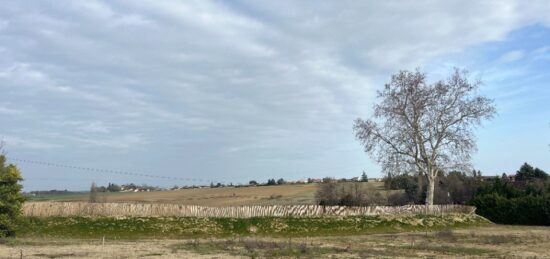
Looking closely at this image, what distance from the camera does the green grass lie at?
123ft

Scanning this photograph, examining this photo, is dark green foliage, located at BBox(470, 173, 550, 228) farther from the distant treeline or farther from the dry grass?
the dry grass

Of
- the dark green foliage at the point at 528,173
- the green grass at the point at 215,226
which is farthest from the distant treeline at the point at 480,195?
the green grass at the point at 215,226

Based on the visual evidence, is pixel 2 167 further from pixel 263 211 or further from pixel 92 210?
pixel 263 211

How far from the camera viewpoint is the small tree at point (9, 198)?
29953mm

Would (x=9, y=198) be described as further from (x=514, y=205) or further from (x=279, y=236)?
(x=514, y=205)

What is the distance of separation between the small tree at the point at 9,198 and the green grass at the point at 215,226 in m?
4.75

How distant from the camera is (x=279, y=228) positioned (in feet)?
129

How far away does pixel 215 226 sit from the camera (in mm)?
Answer: 39781

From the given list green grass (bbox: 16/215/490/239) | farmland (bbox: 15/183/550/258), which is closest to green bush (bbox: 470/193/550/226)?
farmland (bbox: 15/183/550/258)

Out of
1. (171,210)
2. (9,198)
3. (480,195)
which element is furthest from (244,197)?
(9,198)

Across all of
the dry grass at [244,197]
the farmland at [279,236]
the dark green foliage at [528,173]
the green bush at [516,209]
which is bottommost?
the farmland at [279,236]

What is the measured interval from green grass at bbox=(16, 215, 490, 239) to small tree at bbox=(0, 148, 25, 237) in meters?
4.75

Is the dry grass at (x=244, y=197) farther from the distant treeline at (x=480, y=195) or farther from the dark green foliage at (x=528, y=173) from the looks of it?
the dark green foliage at (x=528, y=173)

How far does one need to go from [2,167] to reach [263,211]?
20203 millimetres
